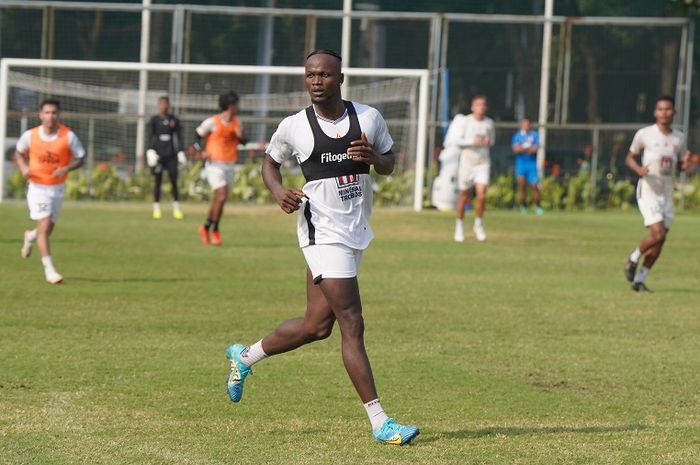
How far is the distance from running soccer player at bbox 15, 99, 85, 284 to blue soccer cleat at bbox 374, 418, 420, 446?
354 inches

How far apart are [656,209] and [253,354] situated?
9.09 meters

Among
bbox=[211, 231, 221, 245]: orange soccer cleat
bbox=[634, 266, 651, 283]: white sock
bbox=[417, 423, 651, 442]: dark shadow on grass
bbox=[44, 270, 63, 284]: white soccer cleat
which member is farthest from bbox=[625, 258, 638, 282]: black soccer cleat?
bbox=[417, 423, 651, 442]: dark shadow on grass

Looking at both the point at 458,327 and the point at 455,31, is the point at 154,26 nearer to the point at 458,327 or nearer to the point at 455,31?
the point at 455,31

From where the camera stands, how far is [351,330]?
27.1 feet

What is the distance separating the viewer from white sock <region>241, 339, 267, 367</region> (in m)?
8.96

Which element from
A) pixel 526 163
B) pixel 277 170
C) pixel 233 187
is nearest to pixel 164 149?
pixel 233 187

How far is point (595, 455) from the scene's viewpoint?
26.4 ft

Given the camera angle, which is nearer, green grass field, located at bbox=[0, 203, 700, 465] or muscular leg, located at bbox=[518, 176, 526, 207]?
green grass field, located at bbox=[0, 203, 700, 465]

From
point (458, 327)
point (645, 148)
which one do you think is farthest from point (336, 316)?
point (645, 148)

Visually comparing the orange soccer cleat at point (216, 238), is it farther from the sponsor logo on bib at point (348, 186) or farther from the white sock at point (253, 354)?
the sponsor logo on bib at point (348, 186)

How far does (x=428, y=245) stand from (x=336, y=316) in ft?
49.7

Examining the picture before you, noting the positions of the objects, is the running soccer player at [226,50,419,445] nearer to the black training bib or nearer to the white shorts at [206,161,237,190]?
the black training bib

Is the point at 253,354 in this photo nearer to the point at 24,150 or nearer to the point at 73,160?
the point at 73,160

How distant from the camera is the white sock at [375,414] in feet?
26.8
